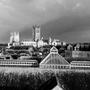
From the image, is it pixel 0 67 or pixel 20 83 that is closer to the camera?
pixel 20 83

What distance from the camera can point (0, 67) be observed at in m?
68.2

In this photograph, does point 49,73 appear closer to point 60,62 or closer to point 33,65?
point 60,62

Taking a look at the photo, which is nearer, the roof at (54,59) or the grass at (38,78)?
the grass at (38,78)

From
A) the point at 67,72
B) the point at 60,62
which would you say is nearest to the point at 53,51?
the point at 60,62

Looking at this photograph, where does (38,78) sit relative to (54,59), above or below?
below

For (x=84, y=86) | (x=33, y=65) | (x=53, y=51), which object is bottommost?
(x=84, y=86)

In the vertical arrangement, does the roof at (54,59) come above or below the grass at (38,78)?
above

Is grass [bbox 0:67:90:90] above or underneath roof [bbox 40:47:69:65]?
underneath

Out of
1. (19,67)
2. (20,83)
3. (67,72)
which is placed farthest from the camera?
(19,67)

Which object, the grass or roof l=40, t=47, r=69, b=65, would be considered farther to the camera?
roof l=40, t=47, r=69, b=65

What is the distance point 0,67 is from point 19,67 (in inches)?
258

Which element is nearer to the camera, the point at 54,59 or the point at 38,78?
the point at 38,78

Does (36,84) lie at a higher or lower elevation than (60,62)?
lower

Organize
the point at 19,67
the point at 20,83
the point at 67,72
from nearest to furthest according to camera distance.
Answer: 1. the point at 20,83
2. the point at 67,72
3. the point at 19,67
